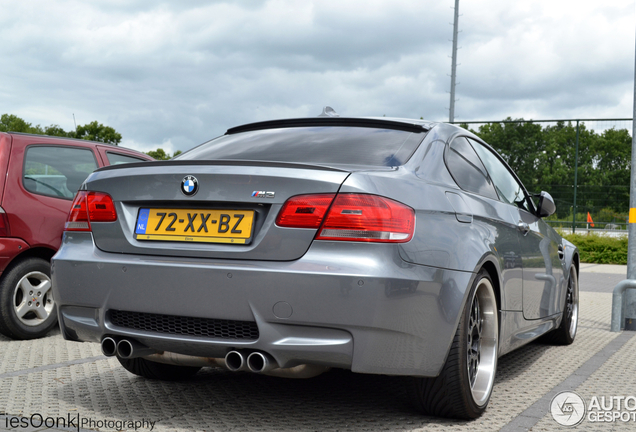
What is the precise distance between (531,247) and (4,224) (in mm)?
4042

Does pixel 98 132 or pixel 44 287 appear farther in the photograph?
pixel 98 132

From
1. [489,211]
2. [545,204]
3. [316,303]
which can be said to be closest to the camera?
[316,303]

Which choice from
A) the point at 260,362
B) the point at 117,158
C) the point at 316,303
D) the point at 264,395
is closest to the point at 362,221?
the point at 316,303

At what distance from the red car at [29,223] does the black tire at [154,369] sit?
1.92 meters

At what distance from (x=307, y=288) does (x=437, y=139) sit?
1.32 m

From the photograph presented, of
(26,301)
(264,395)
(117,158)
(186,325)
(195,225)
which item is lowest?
(264,395)

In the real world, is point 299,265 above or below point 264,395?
above

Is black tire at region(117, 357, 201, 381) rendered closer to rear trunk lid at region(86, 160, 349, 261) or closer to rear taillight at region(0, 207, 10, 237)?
rear trunk lid at region(86, 160, 349, 261)

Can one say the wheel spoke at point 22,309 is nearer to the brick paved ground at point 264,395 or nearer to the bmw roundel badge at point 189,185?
the brick paved ground at point 264,395

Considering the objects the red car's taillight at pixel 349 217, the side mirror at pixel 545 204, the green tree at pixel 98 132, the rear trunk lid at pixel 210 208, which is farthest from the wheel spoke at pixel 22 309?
the green tree at pixel 98 132

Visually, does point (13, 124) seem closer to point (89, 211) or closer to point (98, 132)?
point (98, 132)

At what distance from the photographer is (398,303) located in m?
2.90

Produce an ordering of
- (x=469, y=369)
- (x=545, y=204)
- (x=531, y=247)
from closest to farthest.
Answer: (x=469, y=369) → (x=531, y=247) → (x=545, y=204)

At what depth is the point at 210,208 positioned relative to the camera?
3111mm
